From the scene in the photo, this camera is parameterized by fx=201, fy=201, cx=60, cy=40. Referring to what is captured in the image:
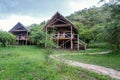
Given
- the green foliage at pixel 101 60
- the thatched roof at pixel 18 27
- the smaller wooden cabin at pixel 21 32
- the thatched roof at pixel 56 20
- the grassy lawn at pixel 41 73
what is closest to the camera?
the grassy lawn at pixel 41 73

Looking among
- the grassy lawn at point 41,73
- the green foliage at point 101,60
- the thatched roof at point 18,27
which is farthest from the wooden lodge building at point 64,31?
the grassy lawn at point 41,73

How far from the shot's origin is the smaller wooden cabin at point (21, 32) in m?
36.1

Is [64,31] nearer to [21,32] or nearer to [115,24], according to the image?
[21,32]

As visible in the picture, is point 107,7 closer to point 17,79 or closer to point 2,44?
point 17,79

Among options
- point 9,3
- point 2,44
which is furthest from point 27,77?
point 2,44

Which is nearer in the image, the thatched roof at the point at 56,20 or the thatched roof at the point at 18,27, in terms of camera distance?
the thatched roof at the point at 56,20

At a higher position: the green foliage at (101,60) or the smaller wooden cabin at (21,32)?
the smaller wooden cabin at (21,32)

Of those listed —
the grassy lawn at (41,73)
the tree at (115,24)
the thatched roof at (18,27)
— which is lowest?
the grassy lawn at (41,73)

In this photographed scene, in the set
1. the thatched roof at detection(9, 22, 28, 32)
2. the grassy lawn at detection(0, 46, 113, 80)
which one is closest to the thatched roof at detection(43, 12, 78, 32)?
the thatched roof at detection(9, 22, 28, 32)

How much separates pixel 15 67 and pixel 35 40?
70.7 feet

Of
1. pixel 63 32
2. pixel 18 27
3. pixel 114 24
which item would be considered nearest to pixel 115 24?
pixel 114 24

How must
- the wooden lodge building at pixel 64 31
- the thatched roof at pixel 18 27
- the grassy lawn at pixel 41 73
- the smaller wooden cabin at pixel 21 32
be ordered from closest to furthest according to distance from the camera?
the grassy lawn at pixel 41 73 < the wooden lodge building at pixel 64 31 < the smaller wooden cabin at pixel 21 32 < the thatched roof at pixel 18 27

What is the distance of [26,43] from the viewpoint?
36.4 meters

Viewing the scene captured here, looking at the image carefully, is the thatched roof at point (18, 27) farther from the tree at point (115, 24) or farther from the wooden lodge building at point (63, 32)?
the tree at point (115, 24)
